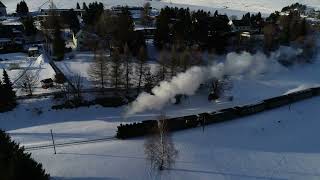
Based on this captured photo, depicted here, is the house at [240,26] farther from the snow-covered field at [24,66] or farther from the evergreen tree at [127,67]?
the snow-covered field at [24,66]

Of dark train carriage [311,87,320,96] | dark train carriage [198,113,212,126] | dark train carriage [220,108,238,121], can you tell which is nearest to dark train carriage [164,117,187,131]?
dark train carriage [198,113,212,126]

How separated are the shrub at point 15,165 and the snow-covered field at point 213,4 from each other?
8955cm

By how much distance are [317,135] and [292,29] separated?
89.9ft

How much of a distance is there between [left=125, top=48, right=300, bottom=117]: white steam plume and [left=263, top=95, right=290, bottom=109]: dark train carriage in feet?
22.1

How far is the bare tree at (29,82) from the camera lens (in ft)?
148

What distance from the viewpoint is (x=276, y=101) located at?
42562mm

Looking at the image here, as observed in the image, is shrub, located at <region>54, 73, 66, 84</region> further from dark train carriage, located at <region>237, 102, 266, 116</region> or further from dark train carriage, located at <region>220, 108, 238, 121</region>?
dark train carriage, located at <region>237, 102, 266, 116</region>

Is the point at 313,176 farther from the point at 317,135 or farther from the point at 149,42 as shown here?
the point at 149,42

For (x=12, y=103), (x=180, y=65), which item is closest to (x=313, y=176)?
(x=180, y=65)

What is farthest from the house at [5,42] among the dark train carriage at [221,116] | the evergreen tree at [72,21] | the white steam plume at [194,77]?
the dark train carriage at [221,116]

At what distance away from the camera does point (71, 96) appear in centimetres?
4412

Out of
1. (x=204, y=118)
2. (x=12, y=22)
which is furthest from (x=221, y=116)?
(x=12, y=22)

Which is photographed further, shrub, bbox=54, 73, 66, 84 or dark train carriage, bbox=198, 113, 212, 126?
shrub, bbox=54, 73, 66, 84

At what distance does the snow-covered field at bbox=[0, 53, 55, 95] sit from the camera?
48741mm
